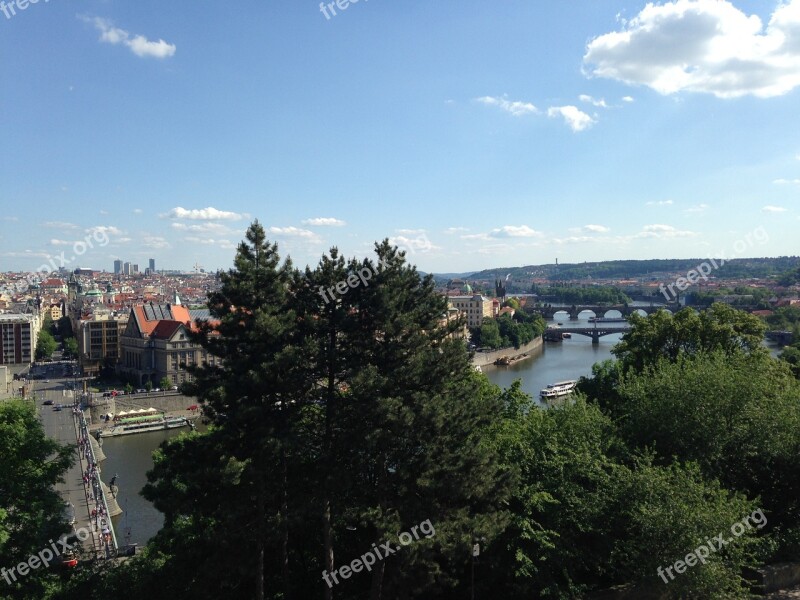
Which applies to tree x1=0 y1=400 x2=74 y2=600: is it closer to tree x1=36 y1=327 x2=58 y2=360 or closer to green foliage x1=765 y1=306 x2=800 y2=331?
tree x1=36 y1=327 x2=58 y2=360

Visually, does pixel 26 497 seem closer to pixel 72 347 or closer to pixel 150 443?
pixel 150 443

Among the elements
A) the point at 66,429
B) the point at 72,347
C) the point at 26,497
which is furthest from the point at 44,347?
the point at 26,497

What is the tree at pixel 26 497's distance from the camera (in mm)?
8828

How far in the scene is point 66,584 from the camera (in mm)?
9312

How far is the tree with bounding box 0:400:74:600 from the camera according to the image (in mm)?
8828

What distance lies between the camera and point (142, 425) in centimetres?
3123

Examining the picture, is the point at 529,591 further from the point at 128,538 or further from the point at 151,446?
the point at 151,446

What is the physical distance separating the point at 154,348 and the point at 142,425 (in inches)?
439

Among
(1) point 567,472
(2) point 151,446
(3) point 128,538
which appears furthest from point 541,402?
(1) point 567,472

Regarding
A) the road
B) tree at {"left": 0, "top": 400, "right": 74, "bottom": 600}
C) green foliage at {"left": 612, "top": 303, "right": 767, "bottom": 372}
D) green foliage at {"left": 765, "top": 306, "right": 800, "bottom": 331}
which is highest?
green foliage at {"left": 612, "top": 303, "right": 767, "bottom": 372}

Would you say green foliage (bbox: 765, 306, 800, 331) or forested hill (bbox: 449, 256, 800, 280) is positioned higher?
forested hill (bbox: 449, 256, 800, 280)

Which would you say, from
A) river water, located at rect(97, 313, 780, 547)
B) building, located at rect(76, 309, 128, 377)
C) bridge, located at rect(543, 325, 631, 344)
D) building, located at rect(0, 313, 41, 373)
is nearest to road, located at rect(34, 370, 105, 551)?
river water, located at rect(97, 313, 780, 547)

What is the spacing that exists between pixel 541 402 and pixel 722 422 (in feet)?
83.2

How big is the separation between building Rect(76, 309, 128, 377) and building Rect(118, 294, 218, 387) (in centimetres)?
280
